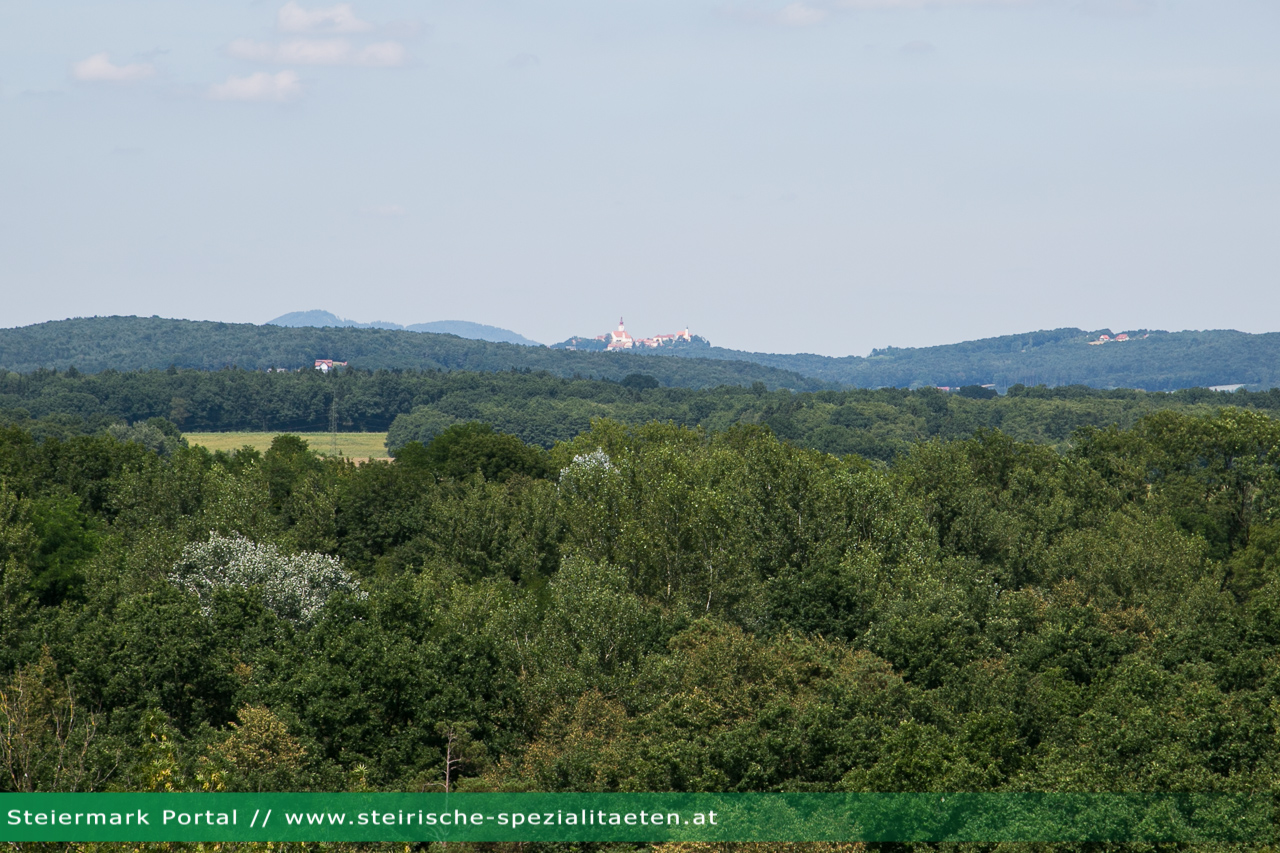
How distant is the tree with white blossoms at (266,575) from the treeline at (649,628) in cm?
15

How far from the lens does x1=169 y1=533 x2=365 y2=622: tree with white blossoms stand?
52719mm

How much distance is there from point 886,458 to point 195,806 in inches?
6617

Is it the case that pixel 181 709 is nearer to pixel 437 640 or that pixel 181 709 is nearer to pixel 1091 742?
pixel 437 640

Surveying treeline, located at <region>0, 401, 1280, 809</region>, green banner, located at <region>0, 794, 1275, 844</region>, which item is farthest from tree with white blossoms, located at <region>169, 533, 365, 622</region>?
green banner, located at <region>0, 794, 1275, 844</region>

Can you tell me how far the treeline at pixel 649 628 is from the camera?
3362 centimetres

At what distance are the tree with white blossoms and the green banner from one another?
21678 mm

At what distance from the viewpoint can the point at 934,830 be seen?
95.5 feet

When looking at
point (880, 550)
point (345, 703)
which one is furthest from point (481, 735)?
point (880, 550)

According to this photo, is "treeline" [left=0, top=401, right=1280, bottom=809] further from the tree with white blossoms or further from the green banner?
the green banner

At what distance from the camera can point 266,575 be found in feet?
178

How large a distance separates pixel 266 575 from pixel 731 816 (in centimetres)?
3194

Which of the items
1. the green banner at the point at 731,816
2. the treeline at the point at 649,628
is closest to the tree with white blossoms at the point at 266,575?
the treeline at the point at 649,628

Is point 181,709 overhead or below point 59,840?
below

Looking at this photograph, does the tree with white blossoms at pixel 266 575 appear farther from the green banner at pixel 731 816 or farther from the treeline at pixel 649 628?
the green banner at pixel 731 816
